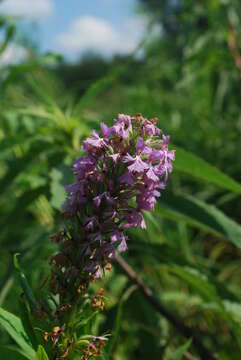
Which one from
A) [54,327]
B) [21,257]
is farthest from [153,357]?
[54,327]

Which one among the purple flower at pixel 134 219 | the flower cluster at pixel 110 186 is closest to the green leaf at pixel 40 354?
the flower cluster at pixel 110 186

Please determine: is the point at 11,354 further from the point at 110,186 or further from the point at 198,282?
the point at 198,282

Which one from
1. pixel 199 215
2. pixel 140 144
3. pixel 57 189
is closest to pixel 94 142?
pixel 140 144

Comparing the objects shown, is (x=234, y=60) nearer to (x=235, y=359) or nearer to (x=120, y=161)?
(x=235, y=359)

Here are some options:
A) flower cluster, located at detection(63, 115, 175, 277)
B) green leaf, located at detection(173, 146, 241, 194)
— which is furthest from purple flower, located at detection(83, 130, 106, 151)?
green leaf, located at detection(173, 146, 241, 194)

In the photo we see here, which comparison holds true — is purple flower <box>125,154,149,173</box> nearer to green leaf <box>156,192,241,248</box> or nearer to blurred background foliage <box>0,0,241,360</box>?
blurred background foliage <box>0,0,241,360</box>
